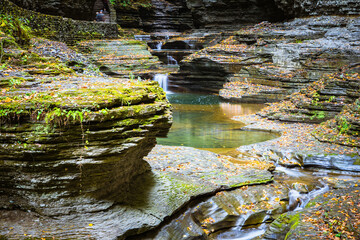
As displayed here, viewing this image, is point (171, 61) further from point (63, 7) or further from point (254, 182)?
point (254, 182)

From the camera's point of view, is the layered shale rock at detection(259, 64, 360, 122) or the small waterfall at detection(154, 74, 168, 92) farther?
the small waterfall at detection(154, 74, 168, 92)

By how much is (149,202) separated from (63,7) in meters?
26.2

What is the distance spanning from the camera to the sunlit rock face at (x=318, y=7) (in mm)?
22211

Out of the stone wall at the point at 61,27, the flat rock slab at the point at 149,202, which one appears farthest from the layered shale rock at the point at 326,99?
the stone wall at the point at 61,27

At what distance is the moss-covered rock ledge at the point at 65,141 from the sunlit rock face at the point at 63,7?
23156 millimetres

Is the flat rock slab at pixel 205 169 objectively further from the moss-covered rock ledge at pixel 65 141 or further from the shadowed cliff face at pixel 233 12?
the shadowed cliff face at pixel 233 12

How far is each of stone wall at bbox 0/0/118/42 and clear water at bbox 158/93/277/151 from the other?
35.2 ft

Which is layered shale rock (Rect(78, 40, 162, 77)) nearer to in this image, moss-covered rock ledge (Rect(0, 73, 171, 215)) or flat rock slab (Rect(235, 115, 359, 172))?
flat rock slab (Rect(235, 115, 359, 172))

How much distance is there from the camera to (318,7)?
2397 centimetres

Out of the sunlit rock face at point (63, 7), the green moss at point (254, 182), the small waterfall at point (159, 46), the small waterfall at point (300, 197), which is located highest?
the sunlit rock face at point (63, 7)

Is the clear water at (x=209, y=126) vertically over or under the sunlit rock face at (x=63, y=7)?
under

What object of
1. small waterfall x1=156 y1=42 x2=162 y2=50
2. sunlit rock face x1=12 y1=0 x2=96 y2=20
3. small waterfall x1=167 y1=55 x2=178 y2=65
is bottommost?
small waterfall x1=167 y1=55 x2=178 y2=65

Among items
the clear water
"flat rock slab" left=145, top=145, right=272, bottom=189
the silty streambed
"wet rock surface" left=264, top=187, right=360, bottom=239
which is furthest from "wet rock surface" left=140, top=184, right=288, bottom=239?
the clear water

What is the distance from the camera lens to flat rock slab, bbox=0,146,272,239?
4.65m
